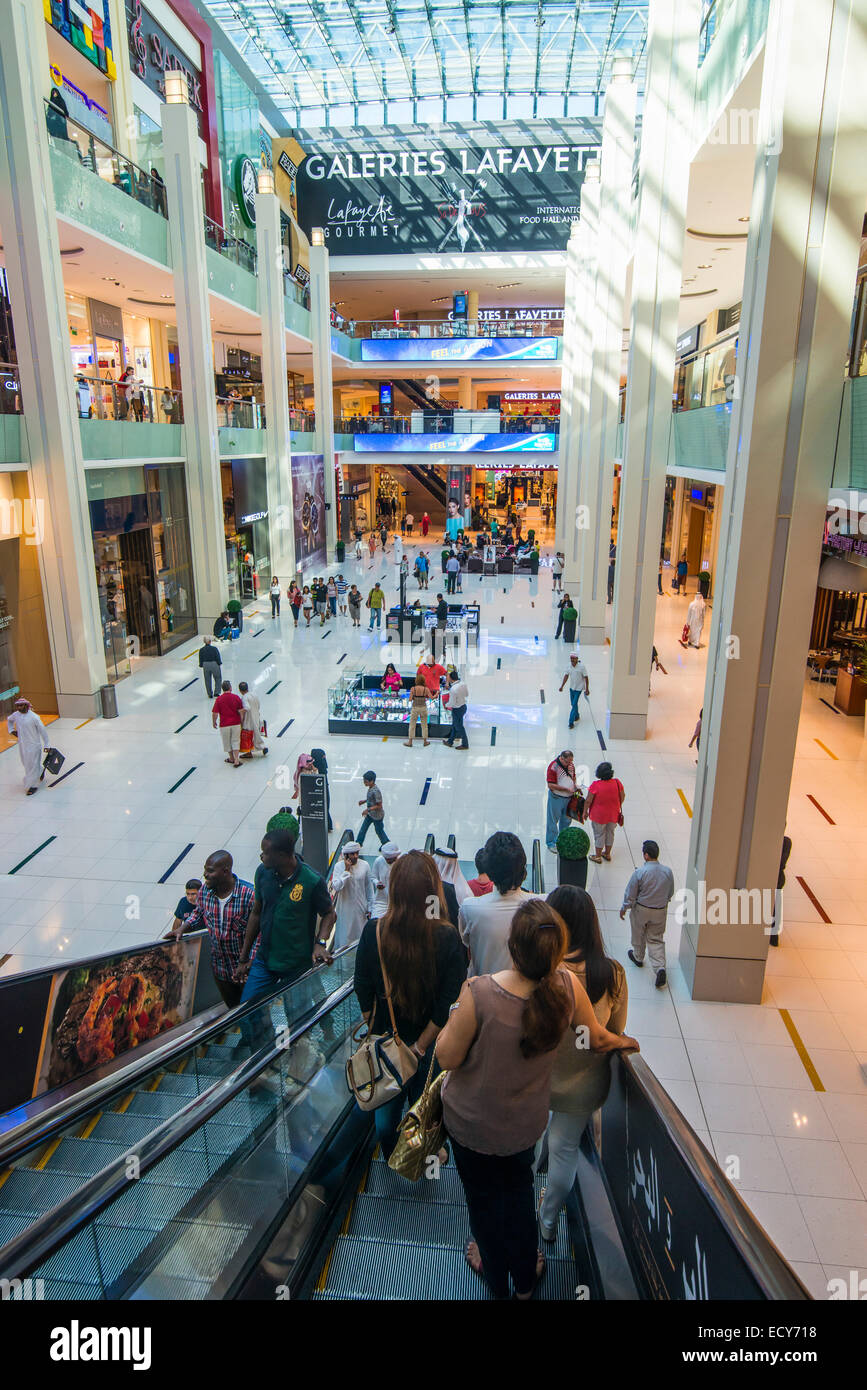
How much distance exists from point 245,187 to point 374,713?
20595 mm

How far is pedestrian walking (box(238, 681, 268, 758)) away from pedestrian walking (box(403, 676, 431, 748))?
2.29m

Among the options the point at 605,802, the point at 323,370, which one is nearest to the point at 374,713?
the point at 605,802

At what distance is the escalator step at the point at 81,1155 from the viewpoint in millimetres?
3937

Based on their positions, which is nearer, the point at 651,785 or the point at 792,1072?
the point at 792,1072

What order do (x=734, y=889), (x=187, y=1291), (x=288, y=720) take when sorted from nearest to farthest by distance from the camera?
(x=187, y=1291) → (x=734, y=889) → (x=288, y=720)

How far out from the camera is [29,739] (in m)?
10.7

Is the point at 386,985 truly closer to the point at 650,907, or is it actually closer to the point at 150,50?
the point at 650,907

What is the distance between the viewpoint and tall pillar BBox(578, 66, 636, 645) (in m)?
16.6

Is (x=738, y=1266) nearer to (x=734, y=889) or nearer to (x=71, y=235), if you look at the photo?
(x=734, y=889)

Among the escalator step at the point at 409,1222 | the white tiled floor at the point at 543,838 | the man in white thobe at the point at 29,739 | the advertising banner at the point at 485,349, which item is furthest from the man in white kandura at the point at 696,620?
the advertising banner at the point at 485,349

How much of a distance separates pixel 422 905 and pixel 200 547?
18580mm

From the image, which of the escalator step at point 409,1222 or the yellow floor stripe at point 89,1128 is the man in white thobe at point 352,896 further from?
the escalator step at point 409,1222

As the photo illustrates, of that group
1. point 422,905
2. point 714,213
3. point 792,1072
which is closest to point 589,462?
point 714,213

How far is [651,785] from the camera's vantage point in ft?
36.9
